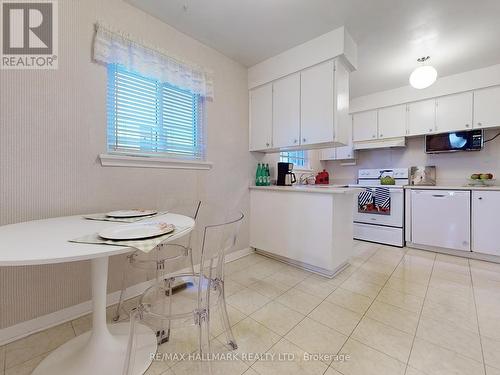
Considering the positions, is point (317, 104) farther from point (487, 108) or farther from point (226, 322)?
point (487, 108)

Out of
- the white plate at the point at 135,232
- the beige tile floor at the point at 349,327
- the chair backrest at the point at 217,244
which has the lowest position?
the beige tile floor at the point at 349,327

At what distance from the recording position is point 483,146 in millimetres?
3123

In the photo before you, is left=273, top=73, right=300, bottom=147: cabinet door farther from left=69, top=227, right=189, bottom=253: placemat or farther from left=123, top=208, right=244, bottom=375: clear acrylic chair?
left=69, top=227, right=189, bottom=253: placemat

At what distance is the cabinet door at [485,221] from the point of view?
2643mm

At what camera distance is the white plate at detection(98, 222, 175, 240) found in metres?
0.99

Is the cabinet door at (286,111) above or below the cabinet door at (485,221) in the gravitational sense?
above

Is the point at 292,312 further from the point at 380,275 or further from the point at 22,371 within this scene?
the point at 22,371

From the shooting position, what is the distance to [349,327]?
1524 millimetres

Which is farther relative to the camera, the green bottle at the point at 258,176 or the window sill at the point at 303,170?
the window sill at the point at 303,170

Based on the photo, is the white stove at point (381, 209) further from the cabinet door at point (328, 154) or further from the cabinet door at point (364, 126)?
the cabinet door at point (328, 154)

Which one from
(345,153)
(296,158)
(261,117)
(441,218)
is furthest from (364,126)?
(261,117)

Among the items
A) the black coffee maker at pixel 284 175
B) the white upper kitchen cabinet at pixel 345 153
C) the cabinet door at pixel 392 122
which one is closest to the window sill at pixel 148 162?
the black coffee maker at pixel 284 175

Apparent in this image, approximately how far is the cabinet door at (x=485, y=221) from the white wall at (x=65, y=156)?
3630 mm

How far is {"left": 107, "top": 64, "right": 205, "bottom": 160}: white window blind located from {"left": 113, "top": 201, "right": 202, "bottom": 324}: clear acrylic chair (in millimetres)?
544
